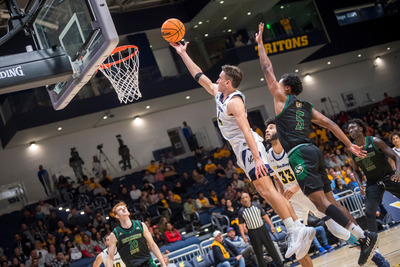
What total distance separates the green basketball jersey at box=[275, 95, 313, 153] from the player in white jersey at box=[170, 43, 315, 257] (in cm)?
32

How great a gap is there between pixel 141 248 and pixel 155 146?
16.3m

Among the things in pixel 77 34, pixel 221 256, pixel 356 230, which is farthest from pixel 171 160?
pixel 356 230

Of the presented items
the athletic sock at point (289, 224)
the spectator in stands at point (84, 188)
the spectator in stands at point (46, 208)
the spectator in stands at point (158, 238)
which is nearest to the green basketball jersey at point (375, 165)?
the athletic sock at point (289, 224)

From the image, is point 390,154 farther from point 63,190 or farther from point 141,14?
point 141,14

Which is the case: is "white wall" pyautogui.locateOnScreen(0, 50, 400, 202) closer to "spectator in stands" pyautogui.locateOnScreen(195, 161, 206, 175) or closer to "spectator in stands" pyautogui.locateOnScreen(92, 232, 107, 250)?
"spectator in stands" pyautogui.locateOnScreen(195, 161, 206, 175)

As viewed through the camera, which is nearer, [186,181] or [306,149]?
[306,149]

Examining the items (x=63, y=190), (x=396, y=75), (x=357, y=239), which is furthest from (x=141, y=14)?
(x=357, y=239)

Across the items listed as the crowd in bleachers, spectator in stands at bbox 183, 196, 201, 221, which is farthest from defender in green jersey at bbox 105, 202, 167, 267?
spectator in stands at bbox 183, 196, 201, 221

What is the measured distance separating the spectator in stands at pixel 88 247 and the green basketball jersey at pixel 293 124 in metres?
8.95

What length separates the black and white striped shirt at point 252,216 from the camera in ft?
32.3

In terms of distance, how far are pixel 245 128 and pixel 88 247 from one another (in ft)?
31.0

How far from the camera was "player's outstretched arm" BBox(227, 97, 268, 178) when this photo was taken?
4.69 meters

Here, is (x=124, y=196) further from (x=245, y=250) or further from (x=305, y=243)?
(x=305, y=243)

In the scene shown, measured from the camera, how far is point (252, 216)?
9.98 m
